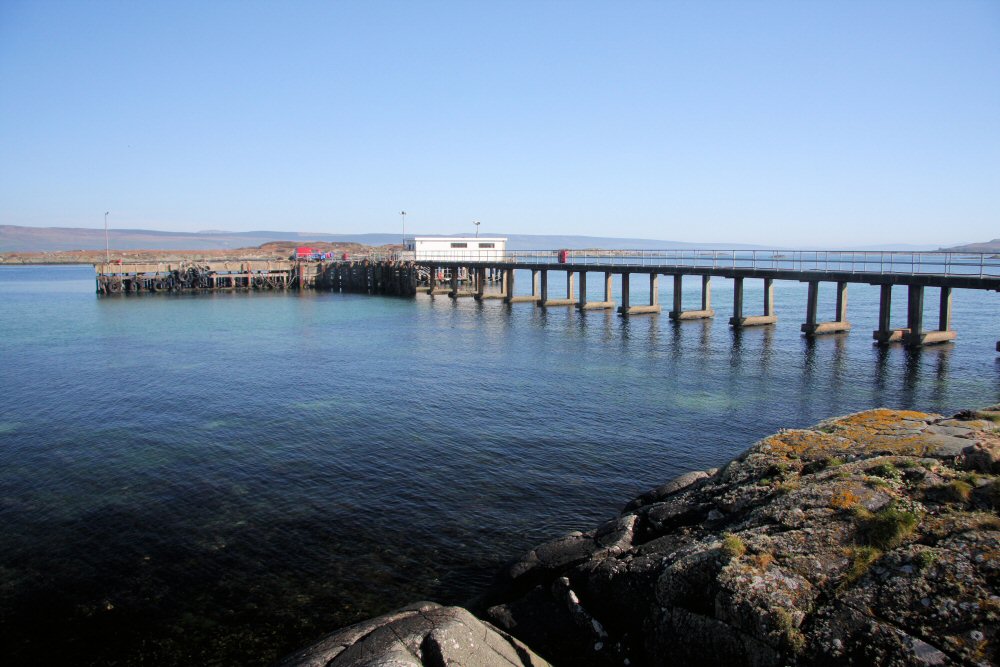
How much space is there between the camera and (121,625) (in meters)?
11.9

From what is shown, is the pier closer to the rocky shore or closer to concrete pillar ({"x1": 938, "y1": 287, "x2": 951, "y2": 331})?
concrete pillar ({"x1": 938, "y1": 287, "x2": 951, "y2": 331})

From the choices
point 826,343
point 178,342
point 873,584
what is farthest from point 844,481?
point 178,342

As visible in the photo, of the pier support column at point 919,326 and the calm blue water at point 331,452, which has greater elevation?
the pier support column at point 919,326

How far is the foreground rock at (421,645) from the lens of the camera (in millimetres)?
8352

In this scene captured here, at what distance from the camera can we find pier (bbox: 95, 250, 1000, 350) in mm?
38562

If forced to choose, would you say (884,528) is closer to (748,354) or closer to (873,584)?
(873,584)

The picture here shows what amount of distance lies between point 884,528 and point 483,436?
1409cm

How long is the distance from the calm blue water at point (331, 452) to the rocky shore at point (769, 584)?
287cm

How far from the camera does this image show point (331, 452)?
20.9 metres

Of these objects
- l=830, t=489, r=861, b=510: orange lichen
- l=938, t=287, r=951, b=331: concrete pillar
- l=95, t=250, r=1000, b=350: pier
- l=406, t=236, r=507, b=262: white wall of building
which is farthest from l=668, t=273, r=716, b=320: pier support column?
l=830, t=489, r=861, b=510: orange lichen

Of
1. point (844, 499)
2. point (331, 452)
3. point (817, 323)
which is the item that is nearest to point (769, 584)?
point (844, 499)

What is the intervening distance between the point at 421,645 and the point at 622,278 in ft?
179

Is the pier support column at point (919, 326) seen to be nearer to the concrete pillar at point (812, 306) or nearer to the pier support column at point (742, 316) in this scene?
the concrete pillar at point (812, 306)

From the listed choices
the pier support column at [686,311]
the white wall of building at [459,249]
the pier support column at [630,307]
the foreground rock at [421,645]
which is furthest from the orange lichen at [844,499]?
the white wall of building at [459,249]
